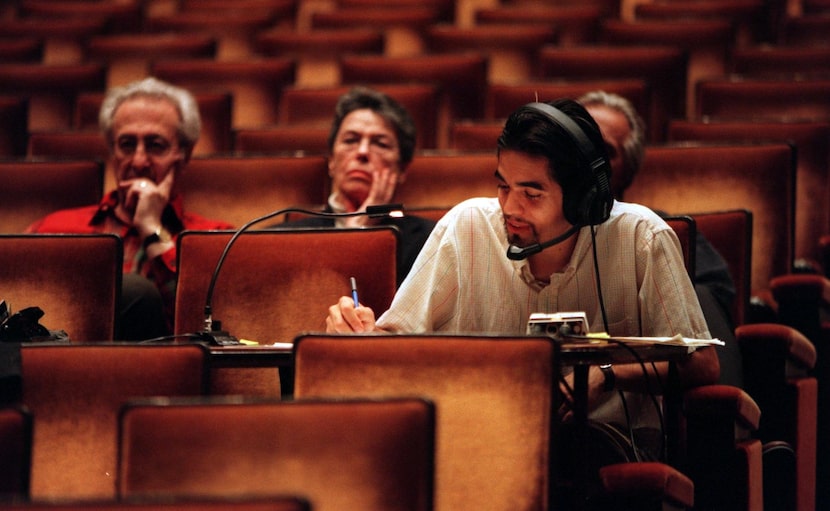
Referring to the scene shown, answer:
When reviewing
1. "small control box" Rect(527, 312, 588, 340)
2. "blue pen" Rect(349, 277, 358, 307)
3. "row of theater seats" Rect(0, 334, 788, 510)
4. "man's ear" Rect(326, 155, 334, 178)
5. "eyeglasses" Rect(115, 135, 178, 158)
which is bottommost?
"row of theater seats" Rect(0, 334, 788, 510)

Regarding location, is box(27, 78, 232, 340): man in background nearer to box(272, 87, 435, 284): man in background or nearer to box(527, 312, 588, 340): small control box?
box(272, 87, 435, 284): man in background

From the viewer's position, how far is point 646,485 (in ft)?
1.85

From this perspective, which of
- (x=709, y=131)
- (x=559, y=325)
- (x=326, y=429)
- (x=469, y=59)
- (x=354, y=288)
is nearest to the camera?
(x=326, y=429)

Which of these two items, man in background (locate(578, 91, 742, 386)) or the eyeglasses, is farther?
the eyeglasses

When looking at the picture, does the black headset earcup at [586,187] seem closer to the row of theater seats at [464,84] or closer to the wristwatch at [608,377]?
the wristwatch at [608,377]

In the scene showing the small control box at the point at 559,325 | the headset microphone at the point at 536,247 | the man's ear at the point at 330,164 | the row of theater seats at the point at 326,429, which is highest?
the man's ear at the point at 330,164

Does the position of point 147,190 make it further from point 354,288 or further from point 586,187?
point 586,187

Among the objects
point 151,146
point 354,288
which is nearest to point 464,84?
point 151,146

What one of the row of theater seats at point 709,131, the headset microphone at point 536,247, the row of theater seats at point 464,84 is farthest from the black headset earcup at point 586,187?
the row of theater seats at point 464,84

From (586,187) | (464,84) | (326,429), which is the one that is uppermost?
(464,84)

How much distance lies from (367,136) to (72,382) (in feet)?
1.57

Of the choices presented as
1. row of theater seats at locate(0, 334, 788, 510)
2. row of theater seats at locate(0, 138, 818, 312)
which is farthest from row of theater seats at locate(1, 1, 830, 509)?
row of theater seats at locate(0, 334, 788, 510)

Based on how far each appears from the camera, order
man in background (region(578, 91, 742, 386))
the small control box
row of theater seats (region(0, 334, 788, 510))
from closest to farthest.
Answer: row of theater seats (region(0, 334, 788, 510)) → the small control box → man in background (region(578, 91, 742, 386))

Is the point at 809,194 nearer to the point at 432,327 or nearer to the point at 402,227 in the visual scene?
the point at 402,227
